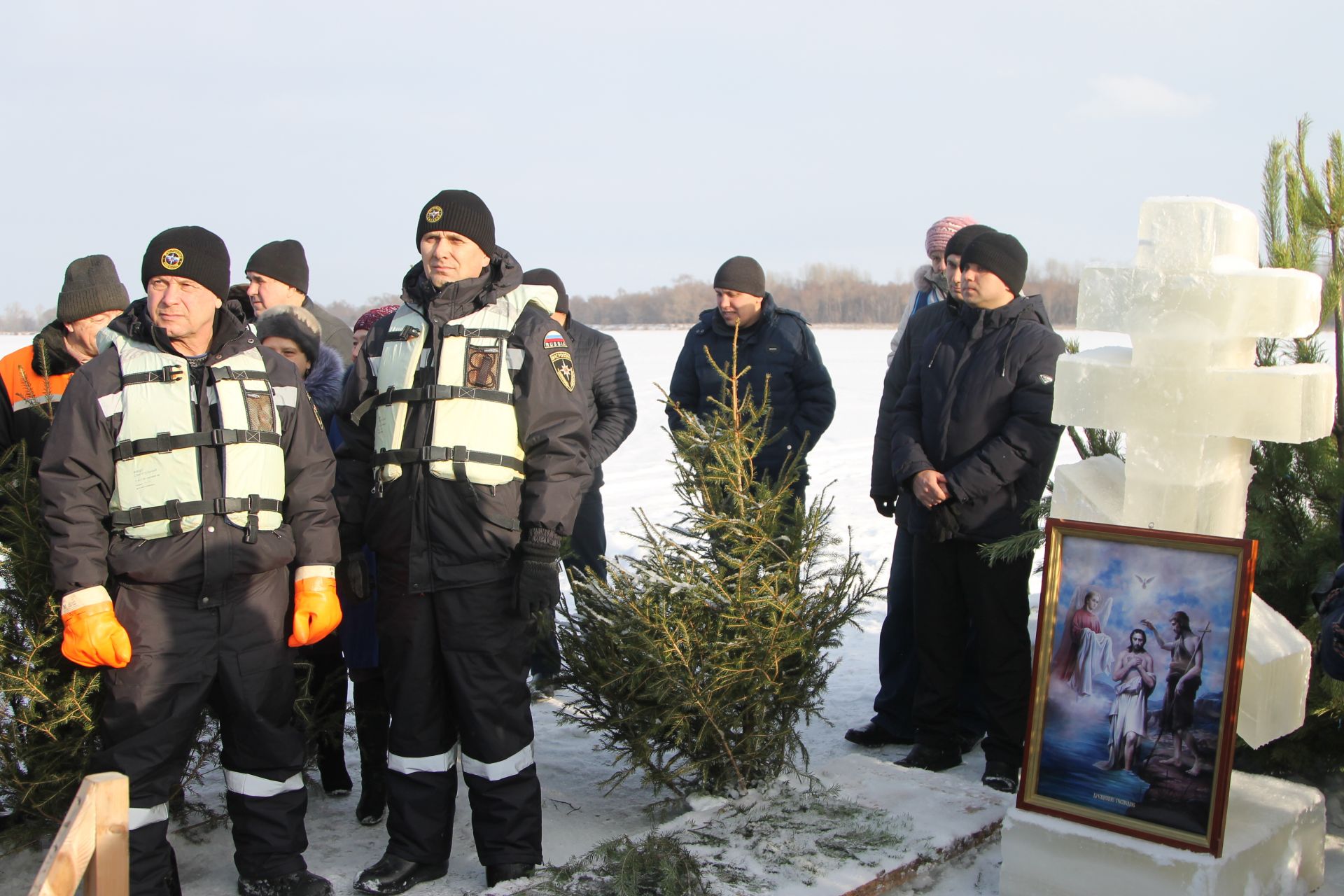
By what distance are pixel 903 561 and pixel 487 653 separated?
2296 mm

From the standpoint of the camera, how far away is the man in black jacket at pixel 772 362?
6125 mm

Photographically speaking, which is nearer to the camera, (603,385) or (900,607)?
(900,607)

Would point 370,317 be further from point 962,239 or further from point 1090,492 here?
point 1090,492

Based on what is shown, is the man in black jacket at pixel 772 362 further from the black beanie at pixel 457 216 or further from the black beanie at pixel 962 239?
the black beanie at pixel 457 216

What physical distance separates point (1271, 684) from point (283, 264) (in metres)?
4.89

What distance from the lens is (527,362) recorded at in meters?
3.89

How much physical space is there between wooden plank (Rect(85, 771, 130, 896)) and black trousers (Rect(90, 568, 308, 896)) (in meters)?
0.93

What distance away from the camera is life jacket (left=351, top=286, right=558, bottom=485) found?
3.81 m

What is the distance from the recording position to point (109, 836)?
8.55 ft

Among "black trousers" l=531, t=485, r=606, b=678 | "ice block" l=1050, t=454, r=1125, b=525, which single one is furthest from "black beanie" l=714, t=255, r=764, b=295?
"ice block" l=1050, t=454, r=1125, b=525

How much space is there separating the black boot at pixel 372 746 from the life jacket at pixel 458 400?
1076 mm

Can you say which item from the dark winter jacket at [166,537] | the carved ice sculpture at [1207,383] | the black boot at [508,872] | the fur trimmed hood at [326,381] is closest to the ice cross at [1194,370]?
the carved ice sculpture at [1207,383]

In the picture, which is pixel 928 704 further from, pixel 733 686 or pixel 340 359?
pixel 340 359

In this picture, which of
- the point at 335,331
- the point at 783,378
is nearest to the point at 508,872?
the point at 783,378
